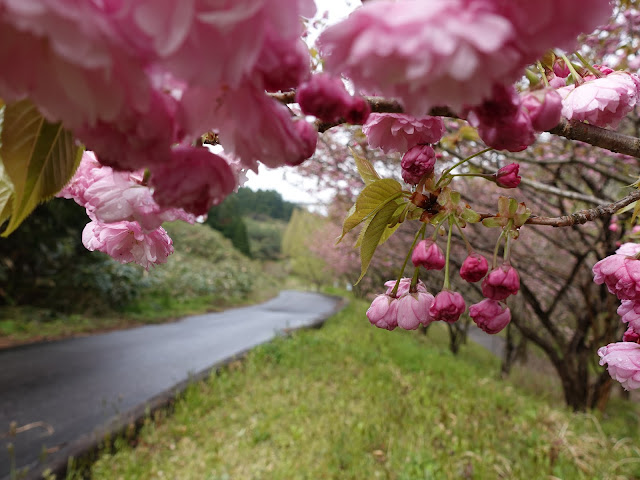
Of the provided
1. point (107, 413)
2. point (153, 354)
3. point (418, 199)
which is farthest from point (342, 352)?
point (418, 199)

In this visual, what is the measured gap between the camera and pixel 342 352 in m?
6.50

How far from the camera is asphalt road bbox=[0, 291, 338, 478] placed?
3.19 meters

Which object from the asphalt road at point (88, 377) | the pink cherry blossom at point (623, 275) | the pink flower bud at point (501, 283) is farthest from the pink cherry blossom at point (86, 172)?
the asphalt road at point (88, 377)

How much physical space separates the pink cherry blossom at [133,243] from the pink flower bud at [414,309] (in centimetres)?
37

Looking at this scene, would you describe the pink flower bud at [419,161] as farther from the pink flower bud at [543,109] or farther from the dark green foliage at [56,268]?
the dark green foliage at [56,268]

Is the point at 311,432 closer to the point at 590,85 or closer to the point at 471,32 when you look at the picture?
the point at 590,85

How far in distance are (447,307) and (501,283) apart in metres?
0.09

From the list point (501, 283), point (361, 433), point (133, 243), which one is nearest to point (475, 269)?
point (501, 283)

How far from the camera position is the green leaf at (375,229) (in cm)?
57

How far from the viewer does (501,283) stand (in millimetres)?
605

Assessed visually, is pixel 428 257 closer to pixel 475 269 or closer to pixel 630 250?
pixel 475 269

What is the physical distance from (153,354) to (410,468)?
13.6ft

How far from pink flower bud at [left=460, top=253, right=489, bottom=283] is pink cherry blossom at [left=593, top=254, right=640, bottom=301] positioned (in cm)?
28

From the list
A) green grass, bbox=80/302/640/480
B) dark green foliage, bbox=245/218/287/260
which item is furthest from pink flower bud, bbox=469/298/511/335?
dark green foliage, bbox=245/218/287/260
